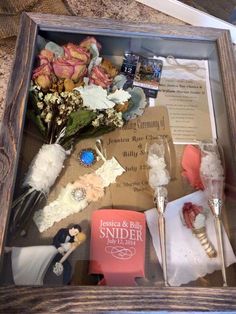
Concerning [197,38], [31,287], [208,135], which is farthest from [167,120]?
[31,287]

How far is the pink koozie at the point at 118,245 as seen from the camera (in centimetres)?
62

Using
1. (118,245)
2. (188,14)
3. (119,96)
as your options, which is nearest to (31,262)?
(118,245)

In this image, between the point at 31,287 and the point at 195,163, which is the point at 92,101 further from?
the point at 31,287

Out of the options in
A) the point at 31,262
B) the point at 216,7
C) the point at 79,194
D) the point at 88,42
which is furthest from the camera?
the point at 216,7

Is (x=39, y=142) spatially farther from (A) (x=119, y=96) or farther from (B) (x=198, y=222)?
(B) (x=198, y=222)

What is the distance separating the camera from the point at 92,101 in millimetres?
784

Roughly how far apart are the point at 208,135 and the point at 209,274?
297 millimetres

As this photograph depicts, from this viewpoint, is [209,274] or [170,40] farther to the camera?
[170,40]

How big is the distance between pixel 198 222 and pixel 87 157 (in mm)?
238

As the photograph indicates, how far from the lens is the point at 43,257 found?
64 cm

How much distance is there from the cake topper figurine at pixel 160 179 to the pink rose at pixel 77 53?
22 centimetres

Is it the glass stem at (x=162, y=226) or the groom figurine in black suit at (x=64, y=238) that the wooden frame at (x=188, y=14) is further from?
the groom figurine in black suit at (x=64, y=238)

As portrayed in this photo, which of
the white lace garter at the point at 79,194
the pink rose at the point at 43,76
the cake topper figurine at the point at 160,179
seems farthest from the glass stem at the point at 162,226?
the pink rose at the point at 43,76

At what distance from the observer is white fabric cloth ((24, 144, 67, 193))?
0.70 metres
